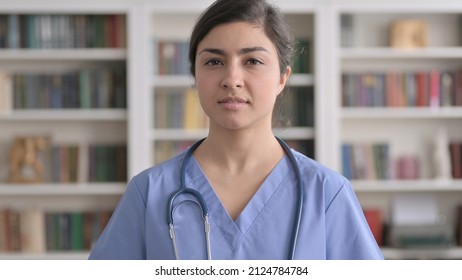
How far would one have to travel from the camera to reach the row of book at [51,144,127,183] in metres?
3.96

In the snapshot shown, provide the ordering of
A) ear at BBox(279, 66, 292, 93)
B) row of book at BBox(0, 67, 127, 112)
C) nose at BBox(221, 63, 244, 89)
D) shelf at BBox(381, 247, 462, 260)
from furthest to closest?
row of book at BBox(0, 67, 127, 112)
shelf at BBox(381, 247, 462, 260)
ear at BBox(279, 66, 292, 93)
nose at BBox(221, 63, 244, 89)

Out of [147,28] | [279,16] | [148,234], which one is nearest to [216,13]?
[279,16]

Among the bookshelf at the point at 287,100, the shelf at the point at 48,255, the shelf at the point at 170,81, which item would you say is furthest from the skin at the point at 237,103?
the shelf at the point at 48,255

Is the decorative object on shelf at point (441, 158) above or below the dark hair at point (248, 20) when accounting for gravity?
below

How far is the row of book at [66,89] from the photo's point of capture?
393cm

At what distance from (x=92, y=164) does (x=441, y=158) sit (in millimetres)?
1798

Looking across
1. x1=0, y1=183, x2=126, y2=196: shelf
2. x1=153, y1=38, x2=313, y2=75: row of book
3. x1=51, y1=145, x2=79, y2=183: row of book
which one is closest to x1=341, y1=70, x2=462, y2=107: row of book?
x1=153, y1=38, x2=313, y2=75: row of book

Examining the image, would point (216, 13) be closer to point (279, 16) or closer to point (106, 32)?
point (279, 16)

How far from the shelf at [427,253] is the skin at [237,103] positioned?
279cm

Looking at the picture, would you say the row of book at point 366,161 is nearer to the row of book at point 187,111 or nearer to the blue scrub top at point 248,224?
the row of book at point 187,111

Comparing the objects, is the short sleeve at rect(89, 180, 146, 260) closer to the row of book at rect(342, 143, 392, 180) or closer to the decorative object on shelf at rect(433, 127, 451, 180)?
the row of book at rect(342, 143, 392, 180)

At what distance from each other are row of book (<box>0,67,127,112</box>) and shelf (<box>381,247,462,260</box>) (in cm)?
159

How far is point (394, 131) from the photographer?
408 cm

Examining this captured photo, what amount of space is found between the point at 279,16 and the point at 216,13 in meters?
0.14
